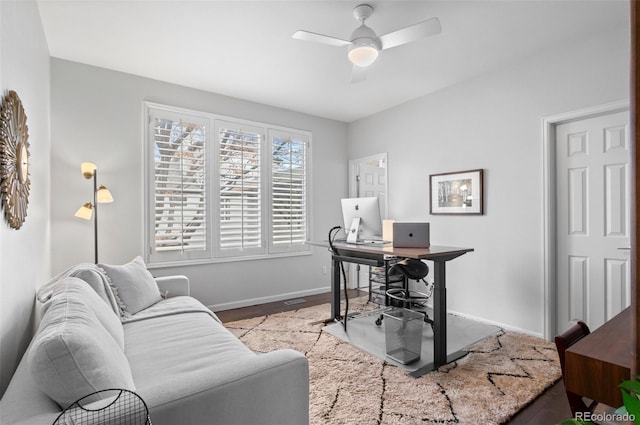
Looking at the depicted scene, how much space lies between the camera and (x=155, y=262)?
370 centimetres

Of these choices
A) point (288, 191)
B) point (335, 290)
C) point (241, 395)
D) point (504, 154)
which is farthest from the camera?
point (288, 191)

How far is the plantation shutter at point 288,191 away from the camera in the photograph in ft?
15.1

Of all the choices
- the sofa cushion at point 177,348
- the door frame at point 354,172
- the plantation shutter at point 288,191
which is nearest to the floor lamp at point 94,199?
the sofa cushion at point 177,348

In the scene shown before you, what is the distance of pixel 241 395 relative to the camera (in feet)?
3.95

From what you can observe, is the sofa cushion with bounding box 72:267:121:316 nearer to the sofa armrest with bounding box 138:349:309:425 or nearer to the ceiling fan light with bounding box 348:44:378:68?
the sofa armrest with bounding box 138:349:309:425

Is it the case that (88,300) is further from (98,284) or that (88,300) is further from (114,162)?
(114,162)

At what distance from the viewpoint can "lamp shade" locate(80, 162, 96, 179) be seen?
3.13 m

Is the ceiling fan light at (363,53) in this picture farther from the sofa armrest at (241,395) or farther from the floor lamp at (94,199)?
the floor lamp at (94,199)

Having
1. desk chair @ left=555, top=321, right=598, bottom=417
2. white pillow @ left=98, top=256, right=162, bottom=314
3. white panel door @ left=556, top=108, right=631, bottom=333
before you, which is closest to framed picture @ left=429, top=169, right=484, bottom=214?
white panel door @ left=556, top=108, right=631, bottom=333

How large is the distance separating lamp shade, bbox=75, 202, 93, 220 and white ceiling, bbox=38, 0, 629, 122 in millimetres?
1463

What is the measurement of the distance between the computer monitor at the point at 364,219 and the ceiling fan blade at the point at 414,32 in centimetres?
146

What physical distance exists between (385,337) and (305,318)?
109 centimetres

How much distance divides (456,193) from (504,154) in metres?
0.66

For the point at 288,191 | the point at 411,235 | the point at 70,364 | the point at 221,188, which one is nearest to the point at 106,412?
the point at 70,364
